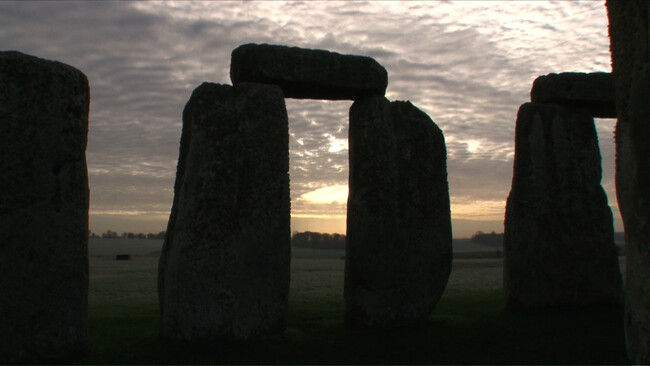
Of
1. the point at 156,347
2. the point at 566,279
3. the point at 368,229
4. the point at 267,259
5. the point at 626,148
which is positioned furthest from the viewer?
the point at 566,279

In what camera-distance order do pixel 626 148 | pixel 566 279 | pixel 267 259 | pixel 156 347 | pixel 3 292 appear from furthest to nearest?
pixel 566 279
pixel 267 259
pixel 156 347
pixel 3 292
pixel 626 148

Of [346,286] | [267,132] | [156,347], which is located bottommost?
[156,347]

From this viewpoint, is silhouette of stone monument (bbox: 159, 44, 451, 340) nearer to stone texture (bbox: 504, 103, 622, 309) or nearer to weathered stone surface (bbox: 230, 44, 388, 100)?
weathered stone surface (bbox: 230, 44, 388, 100)

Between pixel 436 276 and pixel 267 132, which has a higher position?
pixel 267 132

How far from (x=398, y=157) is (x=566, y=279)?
3429mm

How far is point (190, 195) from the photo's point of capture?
6.64m

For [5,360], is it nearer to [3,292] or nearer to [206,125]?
[3,292]

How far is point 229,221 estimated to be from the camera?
670 centimetres

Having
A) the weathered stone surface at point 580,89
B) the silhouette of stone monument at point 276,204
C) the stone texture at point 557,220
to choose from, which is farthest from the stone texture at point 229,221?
the weathered stone surface at point 580,89

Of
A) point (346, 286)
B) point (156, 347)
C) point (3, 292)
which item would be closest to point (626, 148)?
point (346, 286)

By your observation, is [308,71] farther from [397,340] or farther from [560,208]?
[560,208]

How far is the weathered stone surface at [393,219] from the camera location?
7742 millimetres

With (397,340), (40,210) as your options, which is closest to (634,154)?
(397,340)

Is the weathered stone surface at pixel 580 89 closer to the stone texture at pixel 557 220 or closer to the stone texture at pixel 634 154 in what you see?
the stone texture at pixel 557 220
